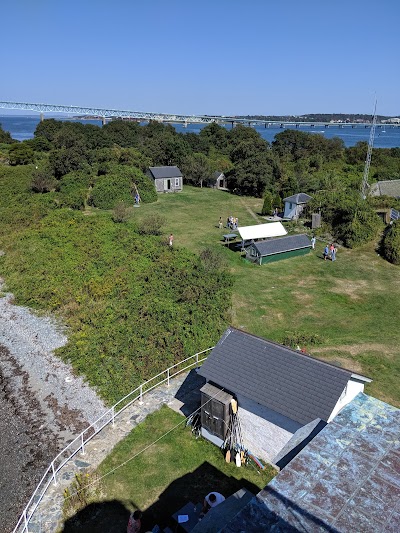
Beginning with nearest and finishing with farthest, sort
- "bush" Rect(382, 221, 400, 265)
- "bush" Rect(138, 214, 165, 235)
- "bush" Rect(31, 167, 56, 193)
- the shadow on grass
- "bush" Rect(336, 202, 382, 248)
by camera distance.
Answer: the shadow on grass → "bush" Rect(382, 221, 400, 265) → "bush" Rect(336, 202, 382, 248) → "bush" Rect(138, 214, 165, 235) → "bush" Rect(31, 167, 56, 193)

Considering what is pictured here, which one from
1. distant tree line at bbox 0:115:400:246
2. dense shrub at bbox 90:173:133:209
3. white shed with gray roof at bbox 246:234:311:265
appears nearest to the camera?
white shed with gray roof at bbox 246:234:311:265

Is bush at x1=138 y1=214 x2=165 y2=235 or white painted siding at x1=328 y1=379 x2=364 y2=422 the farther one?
bush at x1=138 y1=214 x2=165 y2=235

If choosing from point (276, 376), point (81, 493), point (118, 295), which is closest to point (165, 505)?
point (81, 493)

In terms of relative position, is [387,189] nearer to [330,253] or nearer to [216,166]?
[330,253]

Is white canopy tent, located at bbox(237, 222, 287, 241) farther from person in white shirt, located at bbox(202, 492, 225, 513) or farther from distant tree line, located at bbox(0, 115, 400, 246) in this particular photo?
person in white shirt, located at bbox(202, 492, 225, 513)

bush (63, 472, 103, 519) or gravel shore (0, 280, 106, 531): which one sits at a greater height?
bush (63, 472, 103, 519)

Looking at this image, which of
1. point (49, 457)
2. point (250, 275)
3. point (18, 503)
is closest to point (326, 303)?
point (250, 275)

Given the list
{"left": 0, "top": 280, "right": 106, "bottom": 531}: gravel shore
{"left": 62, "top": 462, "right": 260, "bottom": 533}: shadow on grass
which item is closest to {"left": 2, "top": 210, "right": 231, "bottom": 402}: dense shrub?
{"left": 0, "top": 280, "right": 106, "bottom": 531}: gravel shore
